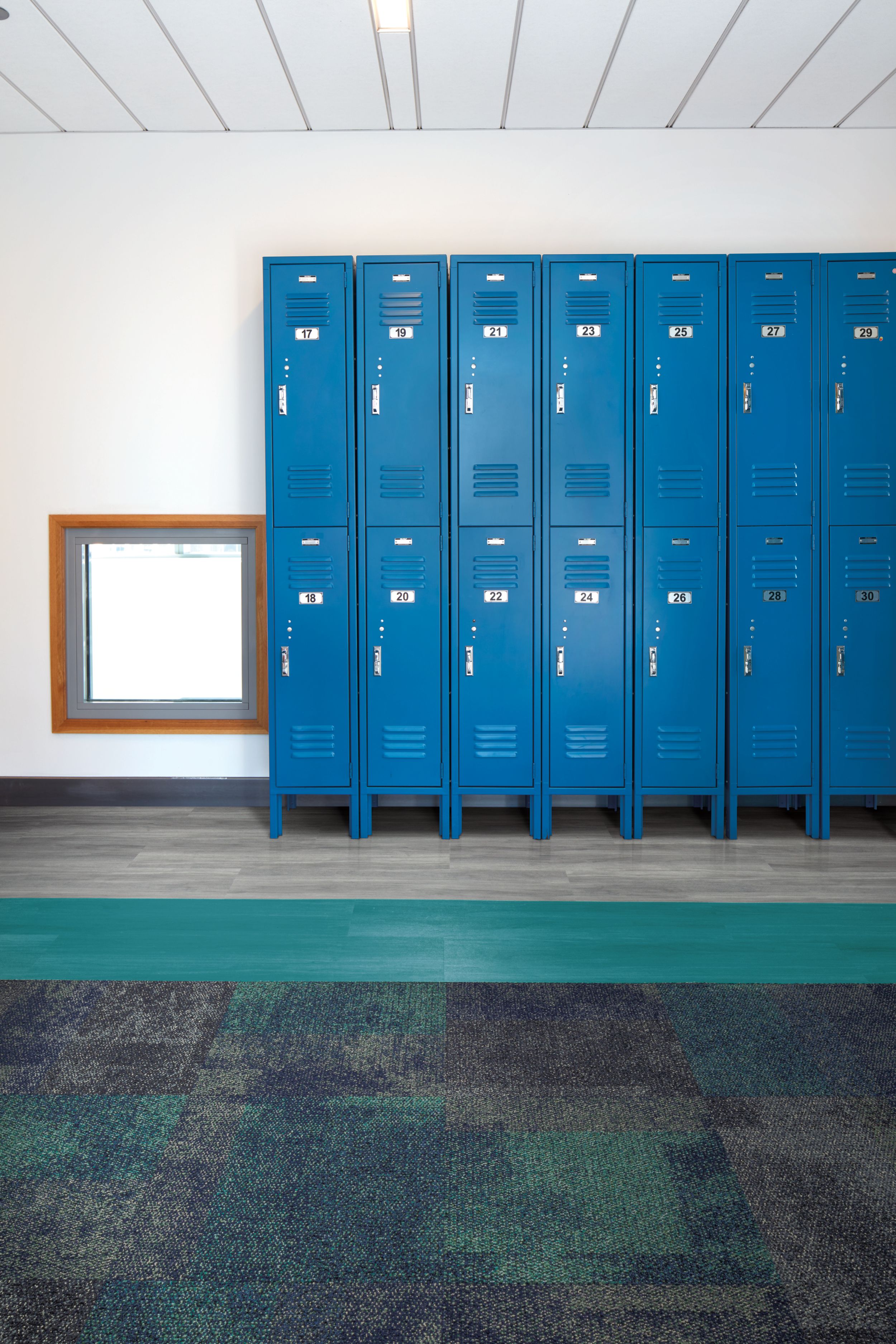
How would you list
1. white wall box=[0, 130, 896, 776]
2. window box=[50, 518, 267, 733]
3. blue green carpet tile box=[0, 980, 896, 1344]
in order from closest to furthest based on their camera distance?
blue green carpet tile box=[0, 980, 896, 1344] → white wall box=[0, 130, 896, 776] → window box=[50, 518, 267, 733]

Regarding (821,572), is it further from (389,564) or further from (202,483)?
(202,483)

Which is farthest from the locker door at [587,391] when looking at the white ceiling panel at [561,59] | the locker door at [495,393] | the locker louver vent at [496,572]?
the white ceiling panel at [561,59]

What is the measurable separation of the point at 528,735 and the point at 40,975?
2.07 metres

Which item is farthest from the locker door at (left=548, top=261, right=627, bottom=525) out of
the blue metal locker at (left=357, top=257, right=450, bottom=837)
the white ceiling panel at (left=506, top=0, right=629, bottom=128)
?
the white ceiling panel at (left=506, top=0, right=629, bottom=128)

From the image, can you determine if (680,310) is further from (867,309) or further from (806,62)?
(806,62)

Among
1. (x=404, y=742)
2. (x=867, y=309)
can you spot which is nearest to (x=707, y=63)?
(x=867, y=309)

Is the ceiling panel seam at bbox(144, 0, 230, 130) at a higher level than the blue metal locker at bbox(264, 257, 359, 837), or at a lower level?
higher

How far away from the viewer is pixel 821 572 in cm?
370

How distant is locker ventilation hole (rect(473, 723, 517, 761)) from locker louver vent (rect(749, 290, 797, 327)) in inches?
79.2

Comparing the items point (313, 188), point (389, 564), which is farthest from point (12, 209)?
point (389, 564)

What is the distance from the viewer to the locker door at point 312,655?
3693 mm

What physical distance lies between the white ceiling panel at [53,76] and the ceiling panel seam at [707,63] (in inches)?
97.4

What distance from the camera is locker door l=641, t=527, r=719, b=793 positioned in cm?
369

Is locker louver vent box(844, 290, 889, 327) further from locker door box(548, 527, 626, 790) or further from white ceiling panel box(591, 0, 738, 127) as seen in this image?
locker door box(548, 527, 626, 790)
